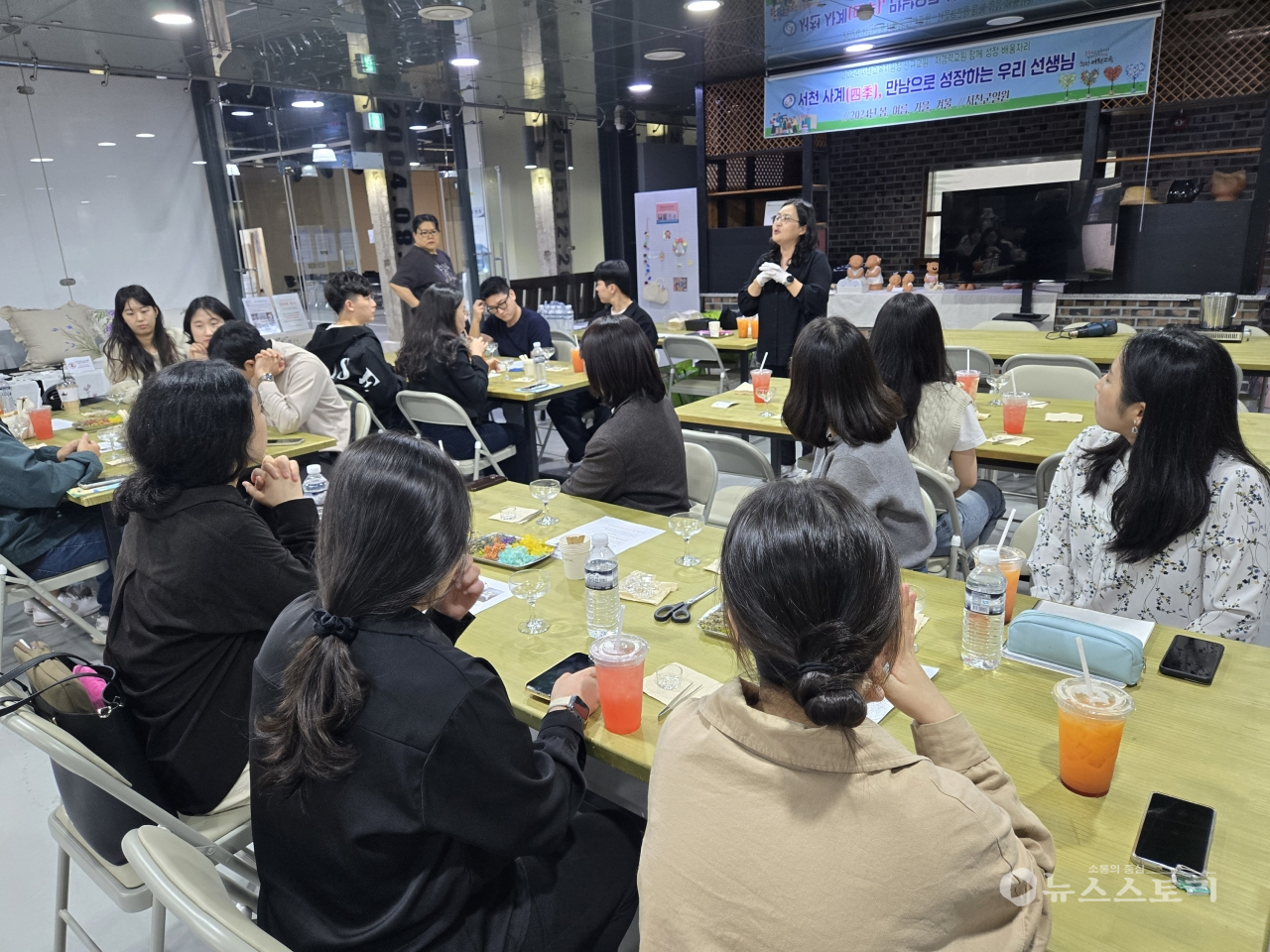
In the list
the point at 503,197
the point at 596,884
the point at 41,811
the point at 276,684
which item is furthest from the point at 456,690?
the point at 503,197

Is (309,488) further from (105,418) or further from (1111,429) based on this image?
(1111,429)

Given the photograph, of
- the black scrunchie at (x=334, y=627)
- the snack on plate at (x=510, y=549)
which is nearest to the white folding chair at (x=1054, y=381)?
the snack on plate at (x=510, y=549)

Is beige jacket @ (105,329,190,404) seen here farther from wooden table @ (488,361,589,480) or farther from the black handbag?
the black handbag

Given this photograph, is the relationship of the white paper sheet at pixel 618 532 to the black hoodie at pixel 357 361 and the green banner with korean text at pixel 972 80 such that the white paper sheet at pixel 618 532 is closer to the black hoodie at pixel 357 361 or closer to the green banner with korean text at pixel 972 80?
the black hoodie at pixel 357 361

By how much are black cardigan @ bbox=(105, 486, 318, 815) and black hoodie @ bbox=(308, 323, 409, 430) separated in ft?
9.05

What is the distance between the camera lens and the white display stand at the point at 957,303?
732 centimetres

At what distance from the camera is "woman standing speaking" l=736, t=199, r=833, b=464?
4820 mm

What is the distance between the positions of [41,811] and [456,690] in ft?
7.38

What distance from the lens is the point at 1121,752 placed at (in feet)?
4.27

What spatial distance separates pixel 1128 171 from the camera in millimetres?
8203

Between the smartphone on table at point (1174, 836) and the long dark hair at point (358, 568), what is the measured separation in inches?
41.0

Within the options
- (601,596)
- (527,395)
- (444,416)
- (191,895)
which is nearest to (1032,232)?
(527,395)

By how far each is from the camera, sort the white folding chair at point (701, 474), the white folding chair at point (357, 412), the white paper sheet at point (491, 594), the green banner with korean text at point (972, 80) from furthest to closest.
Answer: the green banner with korean text at point (972, 80) < the white folding chair at point (357, 412) < the white folding chair at point (701, 474) < the white paper sheet at point (491, 594)

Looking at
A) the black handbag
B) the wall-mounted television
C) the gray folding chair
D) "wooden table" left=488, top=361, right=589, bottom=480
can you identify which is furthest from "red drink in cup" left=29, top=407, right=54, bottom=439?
the wall-mounted television
